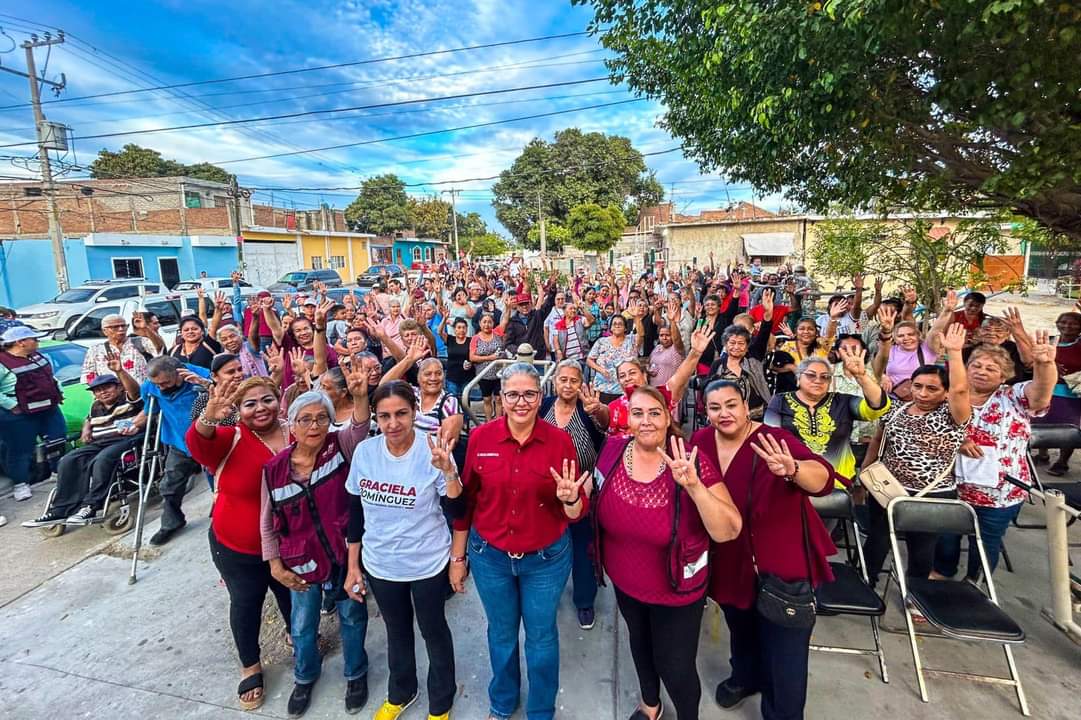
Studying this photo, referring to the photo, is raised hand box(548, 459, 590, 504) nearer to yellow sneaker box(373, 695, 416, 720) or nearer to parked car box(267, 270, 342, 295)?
yellow sneaker box(373, 695, 416, 720)

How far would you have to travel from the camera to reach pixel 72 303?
14234mm

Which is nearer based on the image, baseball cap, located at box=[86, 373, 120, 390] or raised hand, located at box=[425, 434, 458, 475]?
raised hand, located at box=[425, 434, 458, 475]

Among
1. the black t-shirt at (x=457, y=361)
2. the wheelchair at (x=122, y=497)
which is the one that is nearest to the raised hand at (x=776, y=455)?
the black t-shirt at (x=457, y=361)

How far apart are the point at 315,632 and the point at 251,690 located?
20.0 inches

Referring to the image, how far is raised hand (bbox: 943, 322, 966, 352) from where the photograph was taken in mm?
3111

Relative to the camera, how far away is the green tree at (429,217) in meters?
52.8

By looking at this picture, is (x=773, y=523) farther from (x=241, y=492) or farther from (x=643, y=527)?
(x=241, y=492)

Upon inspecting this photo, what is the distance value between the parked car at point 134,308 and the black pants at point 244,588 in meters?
9.34

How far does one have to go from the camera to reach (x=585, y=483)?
93.9 inches

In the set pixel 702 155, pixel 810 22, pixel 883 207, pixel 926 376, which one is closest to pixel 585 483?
pixel 926 376

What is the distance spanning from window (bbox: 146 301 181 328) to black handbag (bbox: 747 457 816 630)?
12.2 metres

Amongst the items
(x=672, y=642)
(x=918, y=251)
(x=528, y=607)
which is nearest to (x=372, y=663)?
(x=528, y=607)

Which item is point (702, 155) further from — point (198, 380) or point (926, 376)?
point (198, 380)

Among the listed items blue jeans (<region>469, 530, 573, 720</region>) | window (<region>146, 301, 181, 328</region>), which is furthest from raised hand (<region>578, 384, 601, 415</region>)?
window (<region>146, 301, 181, 328</region>)
